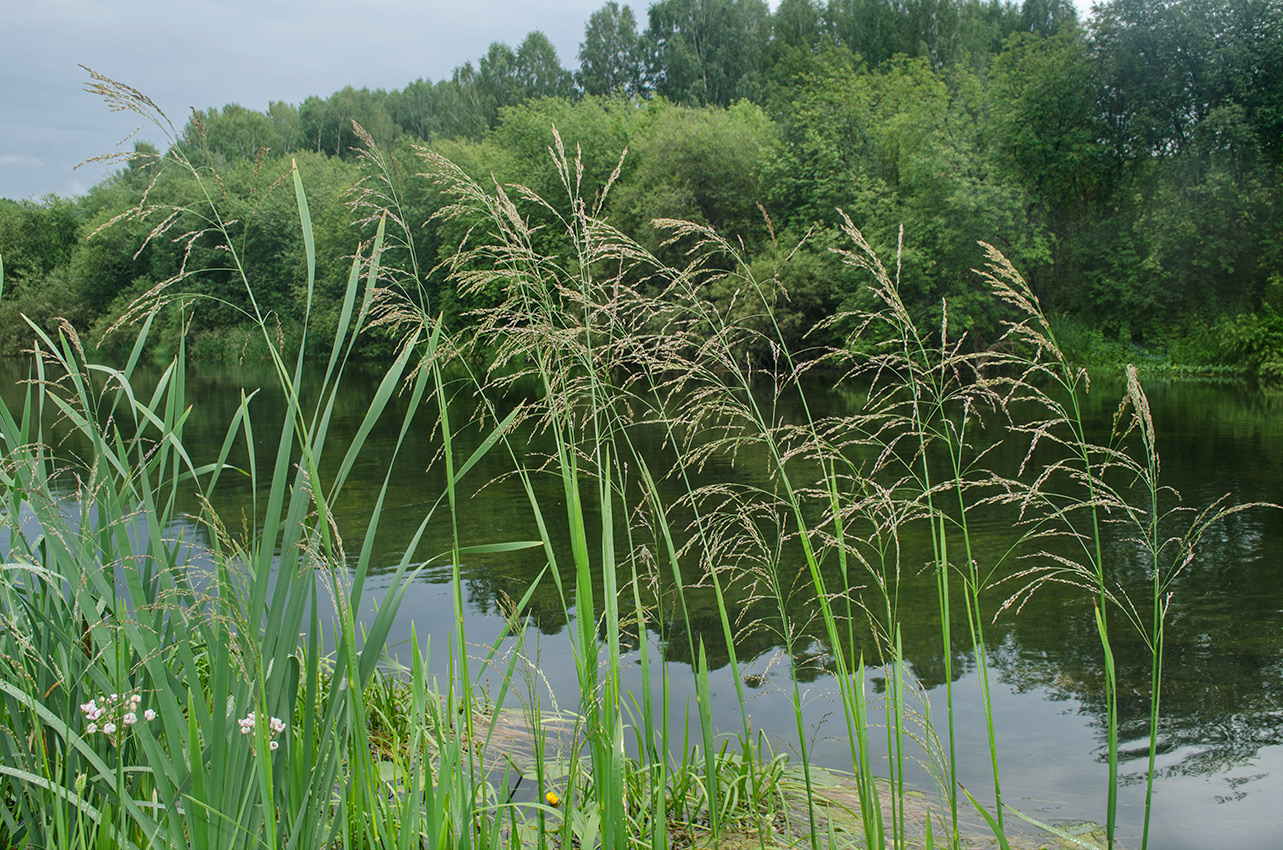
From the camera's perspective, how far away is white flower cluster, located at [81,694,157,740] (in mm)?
1523

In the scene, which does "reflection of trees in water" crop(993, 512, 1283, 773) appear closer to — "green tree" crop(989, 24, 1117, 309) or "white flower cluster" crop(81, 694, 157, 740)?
"white flower cluster" crop(81, 694, 157, 740)

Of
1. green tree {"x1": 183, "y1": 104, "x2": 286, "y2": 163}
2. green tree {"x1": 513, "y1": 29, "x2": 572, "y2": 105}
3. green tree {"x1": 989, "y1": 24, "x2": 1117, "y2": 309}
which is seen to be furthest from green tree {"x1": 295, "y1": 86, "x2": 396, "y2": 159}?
green tree {"x1": 989, "y1": 24, "x2": 1117, "y2": 309}

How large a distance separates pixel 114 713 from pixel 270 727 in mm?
312

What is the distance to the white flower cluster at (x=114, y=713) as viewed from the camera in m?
1.52

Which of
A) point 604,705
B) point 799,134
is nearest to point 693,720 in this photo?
point 604,705

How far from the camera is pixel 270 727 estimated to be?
157 centimetres

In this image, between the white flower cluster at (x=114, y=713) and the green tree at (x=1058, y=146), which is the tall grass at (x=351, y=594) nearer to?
the white flower cluster at (x=114, y=713)

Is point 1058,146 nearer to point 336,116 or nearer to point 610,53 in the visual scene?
point 610,53

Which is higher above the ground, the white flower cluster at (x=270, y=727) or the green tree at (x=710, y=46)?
the green tree at (x=710, y=46)

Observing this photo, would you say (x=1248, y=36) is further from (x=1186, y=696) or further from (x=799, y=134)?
(x=1186, y=696)

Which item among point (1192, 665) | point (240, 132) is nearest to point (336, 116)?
point (240, 132)

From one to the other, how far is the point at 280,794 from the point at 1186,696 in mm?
5200

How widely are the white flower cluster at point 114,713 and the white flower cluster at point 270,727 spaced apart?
17 centimetres

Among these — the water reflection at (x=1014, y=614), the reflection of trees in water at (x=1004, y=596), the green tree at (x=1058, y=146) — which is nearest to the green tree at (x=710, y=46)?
the green tree at (x=1058, y=146)
